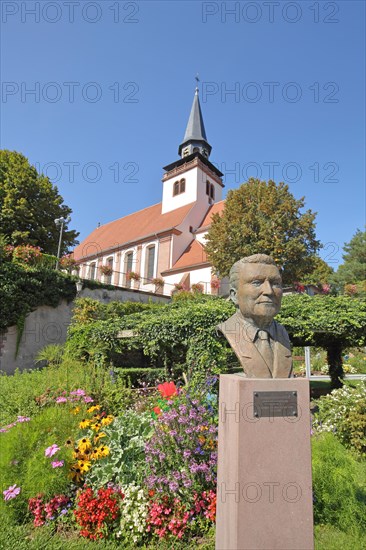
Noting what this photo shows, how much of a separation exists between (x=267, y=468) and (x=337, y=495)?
1.67 m

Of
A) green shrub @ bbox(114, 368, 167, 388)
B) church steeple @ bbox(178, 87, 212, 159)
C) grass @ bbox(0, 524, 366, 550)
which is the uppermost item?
church steeple @ bbox(178, 87, 212, 159)

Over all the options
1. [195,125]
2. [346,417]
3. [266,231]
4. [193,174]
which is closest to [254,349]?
[346,417]

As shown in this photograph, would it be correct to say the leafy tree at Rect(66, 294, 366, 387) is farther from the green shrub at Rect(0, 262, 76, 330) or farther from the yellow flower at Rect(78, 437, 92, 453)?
the green shrub at Rect(0, 262, 76, 330)

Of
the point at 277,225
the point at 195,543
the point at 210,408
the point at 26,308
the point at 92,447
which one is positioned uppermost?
the point at 277,225

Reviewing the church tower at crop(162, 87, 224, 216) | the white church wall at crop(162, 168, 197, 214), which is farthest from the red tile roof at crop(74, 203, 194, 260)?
the church tower at crop(162, 87, 224, 216)

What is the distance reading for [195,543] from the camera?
10.3 ft

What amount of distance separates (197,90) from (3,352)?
134ft

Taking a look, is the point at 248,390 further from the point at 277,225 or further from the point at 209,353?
the point at 277,225

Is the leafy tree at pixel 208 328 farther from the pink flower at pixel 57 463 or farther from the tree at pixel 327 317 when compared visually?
the pink flower at pixel 57 463

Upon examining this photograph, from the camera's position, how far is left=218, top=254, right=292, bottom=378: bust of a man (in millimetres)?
2945

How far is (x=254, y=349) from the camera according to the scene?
9.87ft

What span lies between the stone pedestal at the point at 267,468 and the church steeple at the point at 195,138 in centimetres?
3876

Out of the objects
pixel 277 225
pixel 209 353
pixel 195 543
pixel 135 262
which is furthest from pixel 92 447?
pixel 135 262

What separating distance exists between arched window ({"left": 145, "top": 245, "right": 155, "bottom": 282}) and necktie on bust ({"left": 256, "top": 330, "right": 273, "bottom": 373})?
1216 inches
